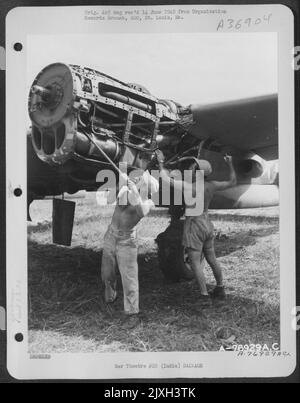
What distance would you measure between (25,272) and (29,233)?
0.15m

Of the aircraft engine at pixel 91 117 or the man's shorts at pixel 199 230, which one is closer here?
the aircraft engine at pixel 91 117

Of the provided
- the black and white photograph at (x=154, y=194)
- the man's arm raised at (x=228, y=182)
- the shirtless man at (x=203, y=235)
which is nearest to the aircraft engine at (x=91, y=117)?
the black and white photograph at (x=154, y=194)

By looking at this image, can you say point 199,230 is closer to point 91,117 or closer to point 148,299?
point 148,299

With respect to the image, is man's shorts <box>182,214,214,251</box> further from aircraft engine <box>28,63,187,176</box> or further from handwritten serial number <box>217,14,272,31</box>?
handwritten serial number <box>217,14,272,31</box>

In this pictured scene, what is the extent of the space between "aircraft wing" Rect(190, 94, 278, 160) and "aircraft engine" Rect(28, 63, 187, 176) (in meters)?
0.09

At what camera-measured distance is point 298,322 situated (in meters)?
1.63

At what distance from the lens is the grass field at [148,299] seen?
63.5 inches

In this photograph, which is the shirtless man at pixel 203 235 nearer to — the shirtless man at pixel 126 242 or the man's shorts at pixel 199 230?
the man's shorts at pixel 199 230

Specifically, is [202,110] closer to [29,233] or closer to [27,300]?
[29,233]

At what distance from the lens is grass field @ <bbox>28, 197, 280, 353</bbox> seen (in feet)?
5.29

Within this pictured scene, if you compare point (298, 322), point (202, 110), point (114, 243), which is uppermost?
point (202, 110)

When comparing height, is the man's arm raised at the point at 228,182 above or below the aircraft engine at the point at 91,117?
below

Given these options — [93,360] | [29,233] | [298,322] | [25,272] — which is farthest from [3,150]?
[298,322]

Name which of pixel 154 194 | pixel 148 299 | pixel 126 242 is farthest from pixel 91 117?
pixel 148 299
